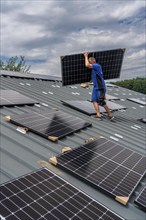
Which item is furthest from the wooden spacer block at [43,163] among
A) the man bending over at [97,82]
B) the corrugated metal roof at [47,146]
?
the man bending over at [97,82]

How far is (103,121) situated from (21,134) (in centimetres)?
475

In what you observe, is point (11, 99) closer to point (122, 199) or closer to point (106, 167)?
point (106, 167)

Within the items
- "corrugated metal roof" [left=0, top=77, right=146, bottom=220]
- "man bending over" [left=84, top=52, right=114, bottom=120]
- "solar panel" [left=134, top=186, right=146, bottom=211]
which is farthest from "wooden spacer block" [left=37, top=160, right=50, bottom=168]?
"man bending over" [left=84, top=52, right=114, bottom=120]

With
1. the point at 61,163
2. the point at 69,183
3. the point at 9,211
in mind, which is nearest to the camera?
the point at 9,211

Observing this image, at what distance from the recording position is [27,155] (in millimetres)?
5891

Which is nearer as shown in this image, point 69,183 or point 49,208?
point 49,208

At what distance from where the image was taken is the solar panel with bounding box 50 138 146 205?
5.31m

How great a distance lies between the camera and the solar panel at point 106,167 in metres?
5.31

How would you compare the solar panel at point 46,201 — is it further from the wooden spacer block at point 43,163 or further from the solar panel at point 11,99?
the solar panel at point 11,99

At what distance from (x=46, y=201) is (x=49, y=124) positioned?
3.56m

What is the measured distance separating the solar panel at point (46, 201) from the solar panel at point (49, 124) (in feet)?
6.95

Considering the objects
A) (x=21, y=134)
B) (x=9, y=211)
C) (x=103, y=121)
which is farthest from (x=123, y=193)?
(x=103, y=121)

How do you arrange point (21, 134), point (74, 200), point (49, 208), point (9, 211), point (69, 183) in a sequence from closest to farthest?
point (9, 211)
point (49, 208)
point (74, 200)
point (69, 183)
point (21, 134)

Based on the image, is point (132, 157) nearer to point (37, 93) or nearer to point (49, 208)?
point (49, 208)
